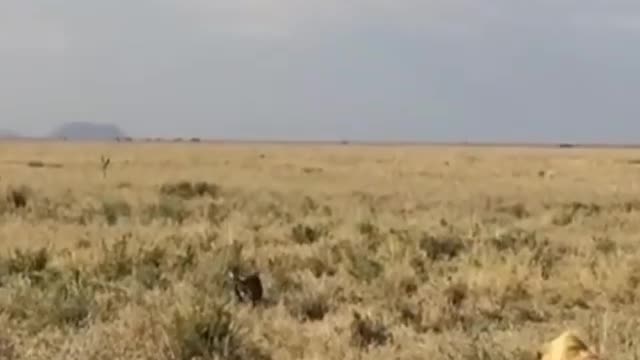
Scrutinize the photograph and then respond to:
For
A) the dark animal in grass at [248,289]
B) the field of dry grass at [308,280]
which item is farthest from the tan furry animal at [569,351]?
the dark animal in grass at [248,289]

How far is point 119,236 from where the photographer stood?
17.6 m

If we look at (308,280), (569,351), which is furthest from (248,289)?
(569,351)

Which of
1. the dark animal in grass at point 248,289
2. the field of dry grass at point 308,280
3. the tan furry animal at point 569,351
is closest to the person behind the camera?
A: the tan furry animal at point 569,351

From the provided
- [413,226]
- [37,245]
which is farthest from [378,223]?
[37,245]

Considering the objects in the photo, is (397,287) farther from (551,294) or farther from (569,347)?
(569,347)

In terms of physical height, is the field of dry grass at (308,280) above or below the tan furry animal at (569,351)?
below

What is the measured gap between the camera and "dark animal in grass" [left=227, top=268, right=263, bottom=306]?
38.2 ft

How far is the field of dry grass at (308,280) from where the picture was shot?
347 inches

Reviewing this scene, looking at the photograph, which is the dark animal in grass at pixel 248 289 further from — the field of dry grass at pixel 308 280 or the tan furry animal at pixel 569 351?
the tan furry animal at pixel 569 351

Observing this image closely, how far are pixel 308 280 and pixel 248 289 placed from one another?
4.78 feet

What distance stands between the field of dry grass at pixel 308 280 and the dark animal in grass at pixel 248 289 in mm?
99

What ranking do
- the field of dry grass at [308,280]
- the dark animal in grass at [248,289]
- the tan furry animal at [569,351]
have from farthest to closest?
the dark animal in grass at [248,289] → the field of dry grass at [308,280] → the tan furry animal at [569,351]

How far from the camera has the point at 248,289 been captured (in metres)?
11.8

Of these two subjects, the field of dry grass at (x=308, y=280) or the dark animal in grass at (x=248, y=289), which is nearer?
the field of dry grass at (x=308, y=280)
